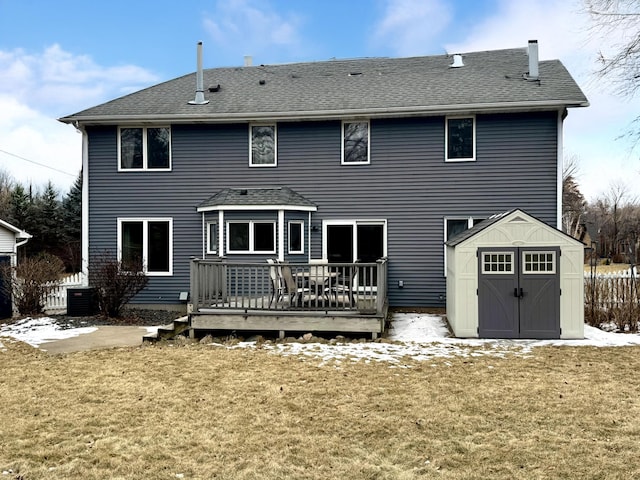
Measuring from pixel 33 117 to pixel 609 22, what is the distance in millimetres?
43391

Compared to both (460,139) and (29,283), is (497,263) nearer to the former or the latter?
(460,139)

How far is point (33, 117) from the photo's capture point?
129 feet

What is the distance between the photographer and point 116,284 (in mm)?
10672

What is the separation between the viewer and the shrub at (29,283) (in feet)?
36.5

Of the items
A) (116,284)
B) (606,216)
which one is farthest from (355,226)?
(606,216)

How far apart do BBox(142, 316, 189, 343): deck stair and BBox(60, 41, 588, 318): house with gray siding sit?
279cm


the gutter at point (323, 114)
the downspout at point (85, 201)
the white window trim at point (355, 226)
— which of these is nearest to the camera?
the gutter at point (323, 114)

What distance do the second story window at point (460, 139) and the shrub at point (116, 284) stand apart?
326 inches

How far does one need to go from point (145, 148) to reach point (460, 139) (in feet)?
27.8

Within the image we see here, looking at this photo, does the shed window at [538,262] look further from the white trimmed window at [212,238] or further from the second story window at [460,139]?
the white trimmed window at [212,238]

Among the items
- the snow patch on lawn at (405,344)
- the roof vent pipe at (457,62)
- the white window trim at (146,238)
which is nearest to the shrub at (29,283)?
the snow patch on lawn at (405,344)

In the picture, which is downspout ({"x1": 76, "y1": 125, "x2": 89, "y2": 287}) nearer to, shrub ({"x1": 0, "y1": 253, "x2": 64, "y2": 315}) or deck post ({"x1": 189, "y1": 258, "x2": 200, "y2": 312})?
shrub ({"x1": 0, "y1": 253, "x2": 64, "y2": 315})

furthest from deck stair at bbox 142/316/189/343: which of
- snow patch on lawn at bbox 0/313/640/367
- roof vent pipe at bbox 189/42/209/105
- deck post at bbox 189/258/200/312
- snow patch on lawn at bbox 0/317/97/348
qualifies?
roof vent pipe at bbox 189/42/209/105

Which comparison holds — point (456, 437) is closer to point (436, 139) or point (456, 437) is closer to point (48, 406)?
point (48, 406)
